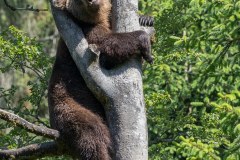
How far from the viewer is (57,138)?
5.72 metres

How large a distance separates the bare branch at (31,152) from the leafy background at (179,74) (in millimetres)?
1349

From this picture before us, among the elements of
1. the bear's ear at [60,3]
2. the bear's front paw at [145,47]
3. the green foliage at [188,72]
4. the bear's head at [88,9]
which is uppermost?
the bear's ear at [60,3]

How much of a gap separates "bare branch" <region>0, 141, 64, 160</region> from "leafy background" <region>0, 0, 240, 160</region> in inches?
53.1

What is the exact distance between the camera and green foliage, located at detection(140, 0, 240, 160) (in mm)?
7957

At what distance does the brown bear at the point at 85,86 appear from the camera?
5895 mm

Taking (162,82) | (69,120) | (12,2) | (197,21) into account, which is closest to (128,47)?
(69,120)

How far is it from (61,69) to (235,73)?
3092mm

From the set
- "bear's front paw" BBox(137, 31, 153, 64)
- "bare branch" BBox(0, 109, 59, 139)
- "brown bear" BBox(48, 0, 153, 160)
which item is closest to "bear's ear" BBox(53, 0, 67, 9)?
"brown bear" BBox(48, 0, 153, 160)

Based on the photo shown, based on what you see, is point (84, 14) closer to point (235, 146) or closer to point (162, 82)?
point (235, 146)

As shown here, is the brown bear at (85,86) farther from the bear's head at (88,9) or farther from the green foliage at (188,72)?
the green foliage at (188,72)

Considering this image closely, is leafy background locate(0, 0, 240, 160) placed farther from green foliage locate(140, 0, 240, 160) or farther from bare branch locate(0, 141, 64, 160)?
bare branch locate(0, 141, 64, 160)

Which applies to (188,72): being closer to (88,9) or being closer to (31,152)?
(88,9)

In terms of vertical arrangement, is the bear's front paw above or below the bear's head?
below

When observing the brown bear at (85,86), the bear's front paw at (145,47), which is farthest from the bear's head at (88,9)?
the bear's front paw at (145,47)
